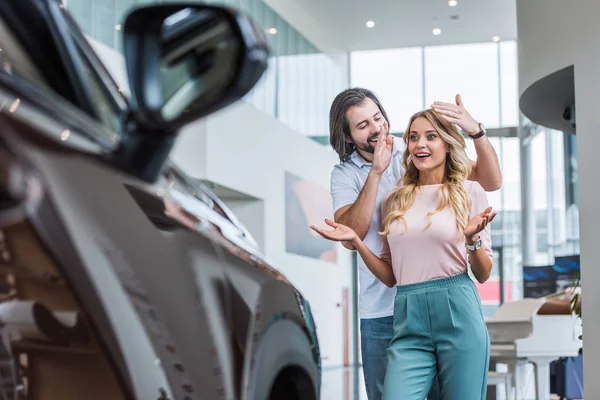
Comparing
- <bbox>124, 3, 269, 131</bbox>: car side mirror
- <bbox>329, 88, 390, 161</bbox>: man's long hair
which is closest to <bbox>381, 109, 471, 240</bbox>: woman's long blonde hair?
<bbox>329, 88, 390, 161</bbox>: man's long hair

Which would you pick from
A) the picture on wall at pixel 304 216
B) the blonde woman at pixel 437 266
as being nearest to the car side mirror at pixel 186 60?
the blonde woman at pixel 437 266

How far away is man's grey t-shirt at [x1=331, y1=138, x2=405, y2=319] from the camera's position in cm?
284

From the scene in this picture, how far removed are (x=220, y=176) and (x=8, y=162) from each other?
13091 mm

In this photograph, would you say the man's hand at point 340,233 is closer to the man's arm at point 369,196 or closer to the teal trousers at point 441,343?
the man's arm at point 369,196

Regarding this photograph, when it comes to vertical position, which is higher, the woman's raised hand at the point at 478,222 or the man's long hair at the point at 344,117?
the man's long hair at the point at 344,117

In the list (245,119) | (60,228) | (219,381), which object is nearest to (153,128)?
(60,228)

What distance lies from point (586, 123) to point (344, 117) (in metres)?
3.76

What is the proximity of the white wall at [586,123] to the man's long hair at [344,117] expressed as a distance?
3.50m

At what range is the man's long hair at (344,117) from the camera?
2.92 m

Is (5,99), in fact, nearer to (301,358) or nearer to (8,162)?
(8,162)

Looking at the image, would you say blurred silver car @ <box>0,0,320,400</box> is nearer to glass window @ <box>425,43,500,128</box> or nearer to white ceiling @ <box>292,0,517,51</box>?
white ceiling @ <box>292,0,517,51</box>

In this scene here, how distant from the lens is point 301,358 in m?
1.38

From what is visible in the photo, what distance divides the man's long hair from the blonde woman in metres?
0.30

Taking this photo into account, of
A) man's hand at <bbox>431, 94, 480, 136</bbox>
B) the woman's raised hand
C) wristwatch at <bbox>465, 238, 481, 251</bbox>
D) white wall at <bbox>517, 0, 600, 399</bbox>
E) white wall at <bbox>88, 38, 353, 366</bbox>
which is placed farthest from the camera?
white wall at <bbox>88, 38, 353, 366</bbox>
